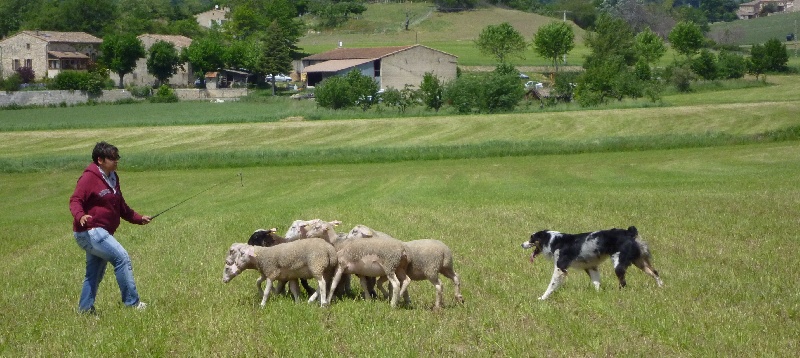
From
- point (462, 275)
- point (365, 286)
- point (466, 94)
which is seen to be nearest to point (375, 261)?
point (365, 286)

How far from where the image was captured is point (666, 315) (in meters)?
13.5

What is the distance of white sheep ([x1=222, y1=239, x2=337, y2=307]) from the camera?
49.2ft

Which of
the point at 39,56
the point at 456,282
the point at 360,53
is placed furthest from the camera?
the point at 39,56

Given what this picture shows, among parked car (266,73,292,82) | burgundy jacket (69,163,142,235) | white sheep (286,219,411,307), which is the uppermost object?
parked car (266,73,292,82)

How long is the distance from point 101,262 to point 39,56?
130462 millimetres

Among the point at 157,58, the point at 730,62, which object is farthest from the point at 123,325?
the point at 157,58

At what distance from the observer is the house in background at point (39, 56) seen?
13612 centimetres

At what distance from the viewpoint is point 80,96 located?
372 ft

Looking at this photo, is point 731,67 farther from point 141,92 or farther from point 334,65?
point 141,92

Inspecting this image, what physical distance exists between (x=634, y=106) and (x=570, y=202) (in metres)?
51.2

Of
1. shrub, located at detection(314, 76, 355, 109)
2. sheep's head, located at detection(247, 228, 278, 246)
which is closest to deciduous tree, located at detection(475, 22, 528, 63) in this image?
shrub, located at detection(314, 76, 355, 109)

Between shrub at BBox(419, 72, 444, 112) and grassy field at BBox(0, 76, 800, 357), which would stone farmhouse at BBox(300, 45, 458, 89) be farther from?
grassy field at BBox(0, 76, 800, 357)

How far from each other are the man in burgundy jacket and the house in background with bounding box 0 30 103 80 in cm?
12761

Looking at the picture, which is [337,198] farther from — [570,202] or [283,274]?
[283,274]
